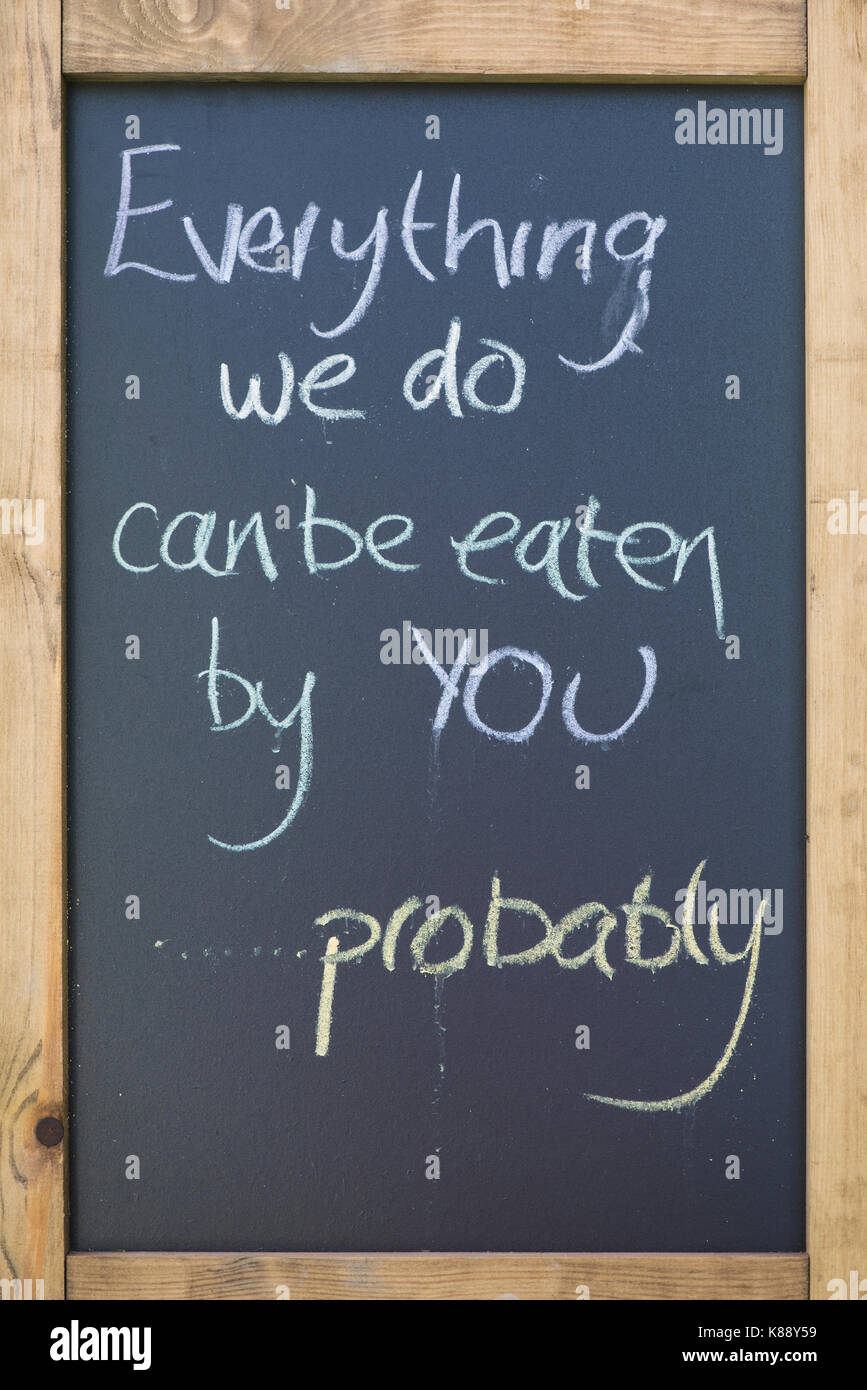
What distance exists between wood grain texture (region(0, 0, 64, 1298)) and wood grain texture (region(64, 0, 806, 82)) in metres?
0.14

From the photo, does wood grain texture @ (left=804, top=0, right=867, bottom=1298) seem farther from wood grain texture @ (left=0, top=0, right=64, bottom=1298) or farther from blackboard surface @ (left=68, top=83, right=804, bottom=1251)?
wood grain texture @ (left=0, top=0, right=64, bottom=1298)

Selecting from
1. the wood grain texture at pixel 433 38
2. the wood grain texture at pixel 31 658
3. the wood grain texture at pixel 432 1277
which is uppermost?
the wood grain texture at pixel 433 38

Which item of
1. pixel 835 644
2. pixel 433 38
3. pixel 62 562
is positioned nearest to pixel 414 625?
pixel 62 562

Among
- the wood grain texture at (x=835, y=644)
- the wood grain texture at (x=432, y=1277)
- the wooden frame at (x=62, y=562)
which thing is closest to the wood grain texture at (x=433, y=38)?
the wooden frame at (x=62, y=562)

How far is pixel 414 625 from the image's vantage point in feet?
6.99

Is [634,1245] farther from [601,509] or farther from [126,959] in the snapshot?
[601,509]

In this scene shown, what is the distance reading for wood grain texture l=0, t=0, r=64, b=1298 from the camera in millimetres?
2096

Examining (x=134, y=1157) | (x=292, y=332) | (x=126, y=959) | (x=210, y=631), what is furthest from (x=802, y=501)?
(x=134, y=1157)

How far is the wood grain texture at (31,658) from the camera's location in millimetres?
2096

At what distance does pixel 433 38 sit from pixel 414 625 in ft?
3.59

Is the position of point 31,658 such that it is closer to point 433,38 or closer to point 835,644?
point 433,38

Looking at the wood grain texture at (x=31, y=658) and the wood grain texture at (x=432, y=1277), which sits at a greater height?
the wood grain texture at (x=31, y=658)

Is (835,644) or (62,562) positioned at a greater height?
(62,562)

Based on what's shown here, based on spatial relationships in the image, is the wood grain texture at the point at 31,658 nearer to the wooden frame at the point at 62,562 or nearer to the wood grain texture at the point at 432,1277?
the wooden frame at the point at 62,562
